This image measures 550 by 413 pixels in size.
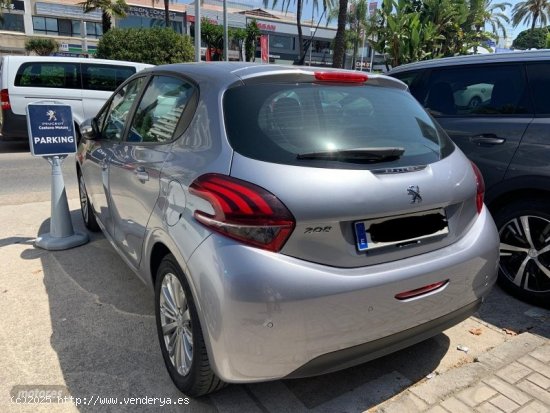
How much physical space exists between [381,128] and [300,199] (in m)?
0.77

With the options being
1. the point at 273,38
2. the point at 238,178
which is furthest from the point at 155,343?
the point at 273,38

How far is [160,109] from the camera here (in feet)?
9.71

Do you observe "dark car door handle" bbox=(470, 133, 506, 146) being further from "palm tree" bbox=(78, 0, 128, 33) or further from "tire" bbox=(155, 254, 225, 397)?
"palm tree" bbox=(78, 0, 128, 33)

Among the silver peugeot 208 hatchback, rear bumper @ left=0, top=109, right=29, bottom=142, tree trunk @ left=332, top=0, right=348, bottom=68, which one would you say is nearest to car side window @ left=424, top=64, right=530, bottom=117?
the silver peugeot 208 hatchback

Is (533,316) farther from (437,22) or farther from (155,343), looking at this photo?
(437,22)

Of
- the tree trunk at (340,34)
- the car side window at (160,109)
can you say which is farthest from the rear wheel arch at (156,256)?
the tree trunk at (340,34)

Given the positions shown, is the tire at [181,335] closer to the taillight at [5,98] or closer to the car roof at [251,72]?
the car roof at [251,72]

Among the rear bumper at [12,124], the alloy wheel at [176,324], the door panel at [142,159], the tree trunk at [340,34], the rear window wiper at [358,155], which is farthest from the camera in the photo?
the tree trunk at [340,34]

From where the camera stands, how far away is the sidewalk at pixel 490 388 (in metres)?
2.37

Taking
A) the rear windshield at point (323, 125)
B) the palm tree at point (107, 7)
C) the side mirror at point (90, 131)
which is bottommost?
the side mirror at point (90, 131)

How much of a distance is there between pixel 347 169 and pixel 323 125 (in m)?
0.31

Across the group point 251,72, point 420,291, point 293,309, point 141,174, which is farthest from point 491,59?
point 293,309

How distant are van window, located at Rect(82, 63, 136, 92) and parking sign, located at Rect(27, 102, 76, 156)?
6897 mm

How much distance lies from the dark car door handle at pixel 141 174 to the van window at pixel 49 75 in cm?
868
